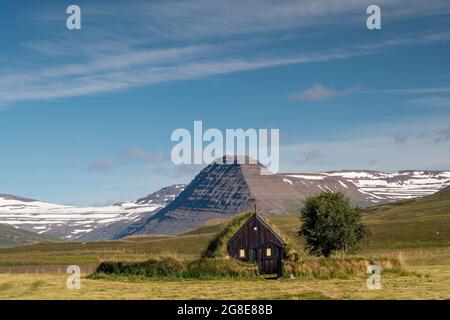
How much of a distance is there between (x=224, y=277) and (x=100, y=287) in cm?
1529

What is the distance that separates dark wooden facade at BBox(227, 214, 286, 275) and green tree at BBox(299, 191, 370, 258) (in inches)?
438

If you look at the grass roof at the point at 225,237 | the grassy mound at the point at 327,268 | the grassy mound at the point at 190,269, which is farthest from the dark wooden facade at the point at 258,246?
the grassy mound at the point at 327,268

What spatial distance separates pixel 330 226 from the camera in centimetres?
8700

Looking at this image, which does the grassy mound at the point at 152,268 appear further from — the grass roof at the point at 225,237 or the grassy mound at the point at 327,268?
the grassy mound at the point at 327,268

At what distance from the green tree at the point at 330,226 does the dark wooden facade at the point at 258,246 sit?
1113 cm

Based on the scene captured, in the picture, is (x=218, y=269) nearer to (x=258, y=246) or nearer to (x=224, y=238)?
(x=224, y=238)

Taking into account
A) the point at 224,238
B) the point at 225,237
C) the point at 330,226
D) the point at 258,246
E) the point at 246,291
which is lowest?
the point at 246,291

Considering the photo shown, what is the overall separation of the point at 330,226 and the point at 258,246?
13523mm

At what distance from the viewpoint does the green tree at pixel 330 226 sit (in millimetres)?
86938

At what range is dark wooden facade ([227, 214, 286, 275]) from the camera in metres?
76.8

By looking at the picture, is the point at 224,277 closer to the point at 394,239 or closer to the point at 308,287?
the point at 308,287

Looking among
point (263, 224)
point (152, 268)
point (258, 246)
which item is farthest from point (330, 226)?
point (152, 268)
